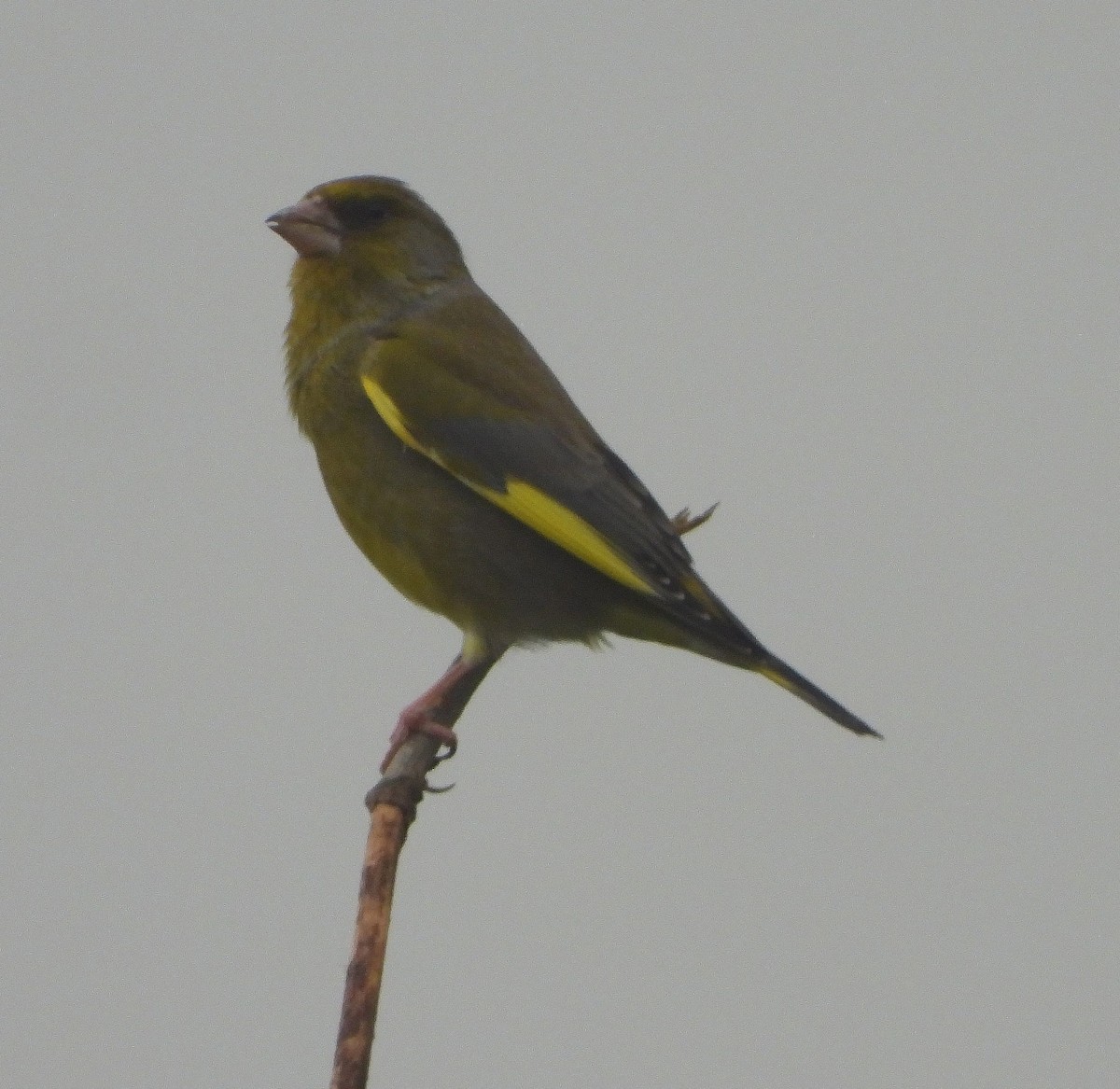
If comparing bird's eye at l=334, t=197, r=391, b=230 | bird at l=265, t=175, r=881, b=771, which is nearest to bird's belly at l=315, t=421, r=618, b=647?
bird at l=265, t=175, r=881, b=771

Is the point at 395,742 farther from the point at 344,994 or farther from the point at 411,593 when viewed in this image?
the point at 344,994

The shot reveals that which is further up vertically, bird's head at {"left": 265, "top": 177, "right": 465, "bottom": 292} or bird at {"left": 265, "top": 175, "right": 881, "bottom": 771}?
bird's head at {"left": 265, "top": 177, "right": 465, "bottom": 292}

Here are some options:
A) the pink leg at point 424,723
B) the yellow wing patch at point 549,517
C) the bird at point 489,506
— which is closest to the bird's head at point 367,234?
the bird at point 489,506

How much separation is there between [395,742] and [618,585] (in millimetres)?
803

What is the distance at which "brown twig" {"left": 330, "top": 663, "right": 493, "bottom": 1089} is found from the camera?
2961 mm

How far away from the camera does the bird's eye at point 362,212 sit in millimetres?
6137

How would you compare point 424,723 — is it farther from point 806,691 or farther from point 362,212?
point 362,212

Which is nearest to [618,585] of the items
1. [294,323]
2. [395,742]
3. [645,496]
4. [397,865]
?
[645,496]

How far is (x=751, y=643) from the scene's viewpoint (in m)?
5.25

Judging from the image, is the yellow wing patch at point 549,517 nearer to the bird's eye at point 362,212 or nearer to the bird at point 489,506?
the bird at point 489,506

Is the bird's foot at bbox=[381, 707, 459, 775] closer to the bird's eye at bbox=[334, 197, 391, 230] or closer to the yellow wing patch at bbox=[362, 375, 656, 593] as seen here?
the yellow wing patch at bbox=[362, 375, 656, 593]

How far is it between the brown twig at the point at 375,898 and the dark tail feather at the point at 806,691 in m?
0.90

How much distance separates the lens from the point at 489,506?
18.2 feet

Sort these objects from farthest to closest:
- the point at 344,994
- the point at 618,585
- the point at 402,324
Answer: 1. the point at 402,324
2. the point at 618,585
3. the point at 344,994
